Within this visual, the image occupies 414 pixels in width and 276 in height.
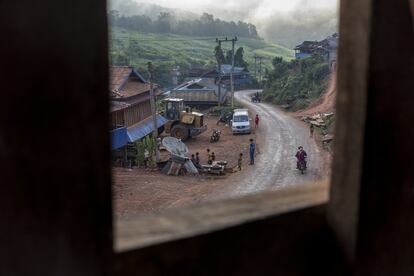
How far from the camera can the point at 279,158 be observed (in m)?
20.6

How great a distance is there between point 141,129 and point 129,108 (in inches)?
60.0

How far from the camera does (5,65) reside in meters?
0.55

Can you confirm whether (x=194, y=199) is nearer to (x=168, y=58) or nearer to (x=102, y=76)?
(x=102, y=76)

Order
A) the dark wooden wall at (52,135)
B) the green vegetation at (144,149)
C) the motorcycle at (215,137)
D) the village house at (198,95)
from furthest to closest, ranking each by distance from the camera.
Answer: the village house at (198,95)
the motorcycle at (215,137)
the green vegetation at (144,149)
the dark wooden wall at (52,135)

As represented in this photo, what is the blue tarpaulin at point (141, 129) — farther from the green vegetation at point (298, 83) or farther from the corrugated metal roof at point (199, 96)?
the green vegetation at point (298, 83)

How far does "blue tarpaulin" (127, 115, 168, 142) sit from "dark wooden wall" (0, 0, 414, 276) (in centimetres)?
1875

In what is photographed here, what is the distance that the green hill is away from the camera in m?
46.6

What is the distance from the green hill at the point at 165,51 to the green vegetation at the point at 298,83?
1017cm

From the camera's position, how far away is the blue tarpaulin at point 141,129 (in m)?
19.8

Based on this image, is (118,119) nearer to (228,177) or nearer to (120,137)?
(120,137)

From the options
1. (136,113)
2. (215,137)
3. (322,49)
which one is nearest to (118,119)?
(136,113)

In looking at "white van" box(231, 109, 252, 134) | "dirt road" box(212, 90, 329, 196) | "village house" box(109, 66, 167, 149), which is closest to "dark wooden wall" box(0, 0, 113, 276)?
"dirt road" box(212, 90, 329, 196)

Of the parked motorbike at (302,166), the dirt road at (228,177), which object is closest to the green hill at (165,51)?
the dirt road at (228,177)

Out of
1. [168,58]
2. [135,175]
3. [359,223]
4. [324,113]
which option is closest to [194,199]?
[135,175]
